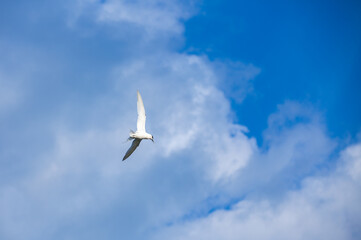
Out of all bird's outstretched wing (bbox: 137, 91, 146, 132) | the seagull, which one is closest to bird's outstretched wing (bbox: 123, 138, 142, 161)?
the seagull

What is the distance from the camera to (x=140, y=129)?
71.0m

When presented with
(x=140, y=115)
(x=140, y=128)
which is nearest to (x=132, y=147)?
(x=140, y=128)

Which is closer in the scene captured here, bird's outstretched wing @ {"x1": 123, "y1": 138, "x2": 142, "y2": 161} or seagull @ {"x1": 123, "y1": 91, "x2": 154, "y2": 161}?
seagull @ {"x1": 123, "y1": 91, "x2": 154, "y2": 161}

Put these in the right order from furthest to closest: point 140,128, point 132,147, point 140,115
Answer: point 132,147
point 140,128
point 140,115

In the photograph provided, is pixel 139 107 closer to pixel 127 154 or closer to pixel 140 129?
pixel 140 129

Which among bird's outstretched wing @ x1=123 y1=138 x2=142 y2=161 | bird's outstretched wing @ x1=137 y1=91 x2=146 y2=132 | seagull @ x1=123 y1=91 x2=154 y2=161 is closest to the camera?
bird's outstretched wing @ x1=137 y1=91 x2=146 y2=132

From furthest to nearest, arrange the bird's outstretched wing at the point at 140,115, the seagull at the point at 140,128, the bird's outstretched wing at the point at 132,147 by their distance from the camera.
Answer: the bird's outstretched wing at the point at 132,147, the seagull at the point at 140,128, the bird's outstretched wing at the point at 140,115

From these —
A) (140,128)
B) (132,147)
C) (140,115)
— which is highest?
(140,115)

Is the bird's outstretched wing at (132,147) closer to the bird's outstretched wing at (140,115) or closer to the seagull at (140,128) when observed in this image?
the seagull at (140,128)

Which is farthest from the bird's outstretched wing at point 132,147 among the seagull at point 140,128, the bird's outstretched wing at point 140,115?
the bird's outstretched wing at point 140,115

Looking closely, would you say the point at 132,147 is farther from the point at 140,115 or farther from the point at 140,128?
the point at 140,115

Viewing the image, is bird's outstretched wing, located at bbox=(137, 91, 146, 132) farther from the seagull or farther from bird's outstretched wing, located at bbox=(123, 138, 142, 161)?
bird's outstretched wing, located at bbox=(123, 138, 142, 161)

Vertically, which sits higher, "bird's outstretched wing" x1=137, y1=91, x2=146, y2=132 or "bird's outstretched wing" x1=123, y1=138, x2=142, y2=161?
"bird's outstretched wing" x1=137, y1=91, x2=146, y2=132

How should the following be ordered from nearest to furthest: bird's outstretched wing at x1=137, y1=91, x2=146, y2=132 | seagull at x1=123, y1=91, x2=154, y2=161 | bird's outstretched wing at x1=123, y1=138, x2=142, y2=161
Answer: bird's outstretched wing at x1=137, y1=91, x2=146, y2=132 → seagull at x1=123, y1=91, x2=154, y2=161 → bird's outstretched wing at x1=123, y1=138, x2=142, y2=161
